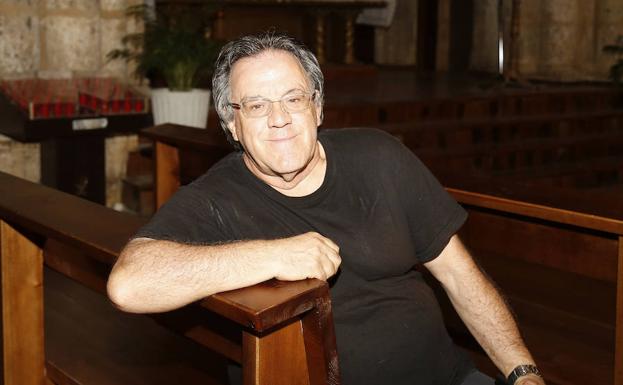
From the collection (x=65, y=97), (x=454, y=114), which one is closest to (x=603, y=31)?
(x=454, y=114)

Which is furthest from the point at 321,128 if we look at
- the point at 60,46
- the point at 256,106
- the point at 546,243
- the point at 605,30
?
the point at 605,30

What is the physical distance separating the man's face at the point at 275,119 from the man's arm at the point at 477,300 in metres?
0.38

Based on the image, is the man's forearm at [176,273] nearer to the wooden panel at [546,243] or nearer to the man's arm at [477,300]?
the man's arm at [477,300]

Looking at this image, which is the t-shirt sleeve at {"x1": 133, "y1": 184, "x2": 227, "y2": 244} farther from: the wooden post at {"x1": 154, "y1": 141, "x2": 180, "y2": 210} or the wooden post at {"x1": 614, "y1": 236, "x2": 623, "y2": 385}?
the wooden post at {"x1": 154, "y1": 141, "x2": 180, "y2": 210}

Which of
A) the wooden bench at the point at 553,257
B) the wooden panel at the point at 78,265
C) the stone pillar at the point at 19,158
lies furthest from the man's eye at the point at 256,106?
the stone pillar at the point at 19,158

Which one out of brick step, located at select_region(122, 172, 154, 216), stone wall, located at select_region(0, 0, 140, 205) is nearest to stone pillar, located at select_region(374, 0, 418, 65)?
stone wall, located at select_region(0, 0, 140, 205)

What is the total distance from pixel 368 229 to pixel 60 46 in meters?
3.85

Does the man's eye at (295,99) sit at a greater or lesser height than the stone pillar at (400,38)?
lesser

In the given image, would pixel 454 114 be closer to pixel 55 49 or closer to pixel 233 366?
pixel 55 49

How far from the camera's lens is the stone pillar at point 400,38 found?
11.0m

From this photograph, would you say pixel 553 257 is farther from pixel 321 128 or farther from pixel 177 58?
pixel 177 58

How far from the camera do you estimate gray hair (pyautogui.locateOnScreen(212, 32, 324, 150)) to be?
70.7 inches

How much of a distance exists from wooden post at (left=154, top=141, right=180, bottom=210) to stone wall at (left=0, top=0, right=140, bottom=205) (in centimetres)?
180

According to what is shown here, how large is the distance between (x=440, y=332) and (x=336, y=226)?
0.32 m
